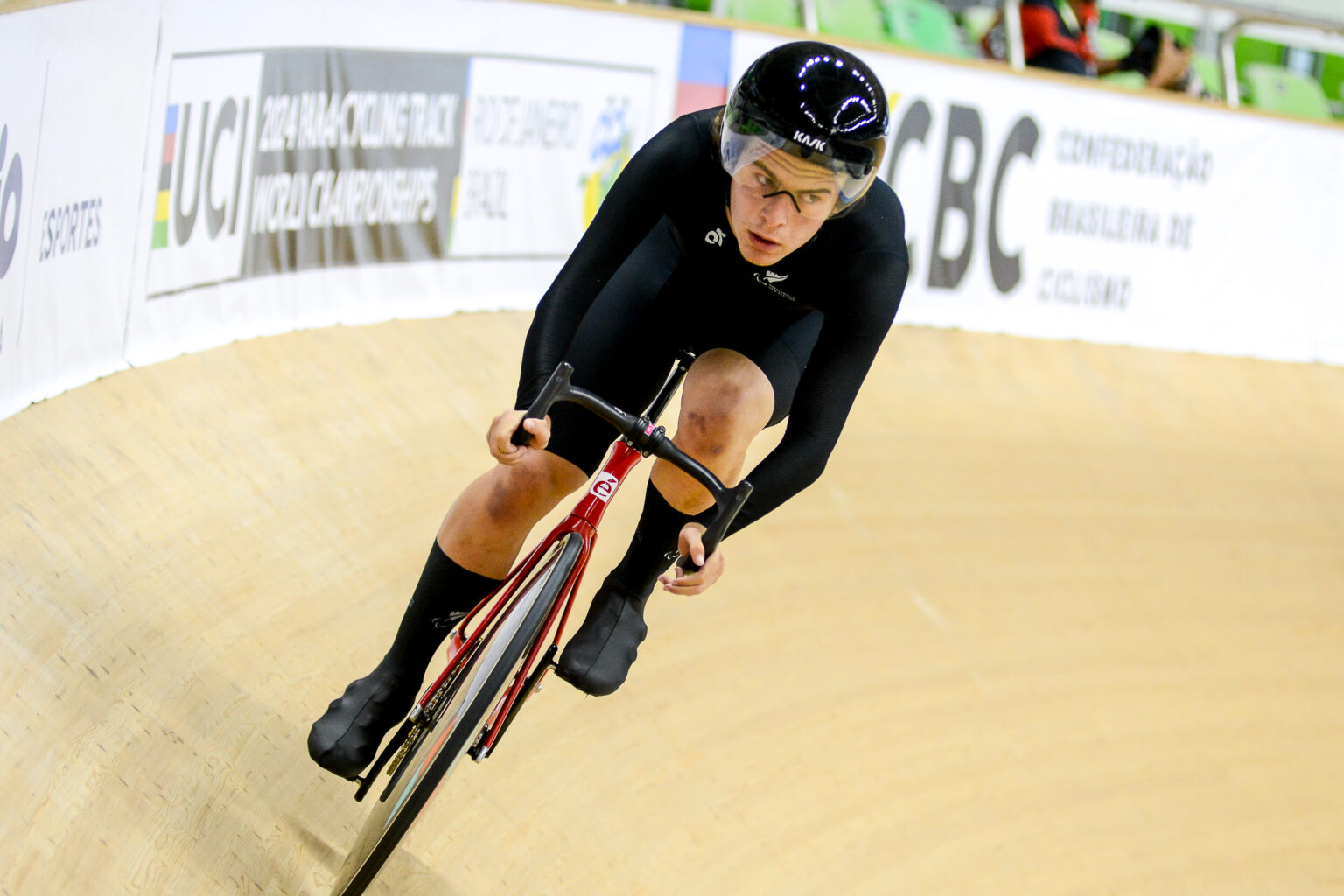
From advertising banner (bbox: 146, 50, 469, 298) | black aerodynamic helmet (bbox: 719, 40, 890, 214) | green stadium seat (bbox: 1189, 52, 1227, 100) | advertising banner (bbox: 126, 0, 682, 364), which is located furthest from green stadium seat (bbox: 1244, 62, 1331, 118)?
black aerodynamic helmet (bbox: 719, 40, 890, 214)


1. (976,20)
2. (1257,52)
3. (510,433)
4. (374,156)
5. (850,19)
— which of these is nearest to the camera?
(510,433)

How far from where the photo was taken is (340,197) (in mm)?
4961

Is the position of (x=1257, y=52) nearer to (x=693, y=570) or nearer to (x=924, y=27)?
(x=924, y=27)

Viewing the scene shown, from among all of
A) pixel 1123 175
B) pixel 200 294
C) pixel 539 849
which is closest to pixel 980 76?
pixel 1123 175

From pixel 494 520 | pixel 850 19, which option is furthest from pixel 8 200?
pixel 850 19

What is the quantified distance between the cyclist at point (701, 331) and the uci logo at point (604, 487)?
0.11m

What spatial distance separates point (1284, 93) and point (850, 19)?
10.8 feet

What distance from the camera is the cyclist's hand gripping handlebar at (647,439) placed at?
6.72 feet

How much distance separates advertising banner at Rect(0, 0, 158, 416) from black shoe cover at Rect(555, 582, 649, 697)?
174 cm

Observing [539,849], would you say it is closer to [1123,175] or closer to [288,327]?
[288,327]

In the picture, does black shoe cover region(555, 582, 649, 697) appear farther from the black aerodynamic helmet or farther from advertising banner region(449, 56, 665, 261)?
advertising banner region(449, 56, 665, 261)

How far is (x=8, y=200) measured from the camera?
312 centimetres

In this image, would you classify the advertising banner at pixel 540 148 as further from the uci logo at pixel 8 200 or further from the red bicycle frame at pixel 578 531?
the red bicycle frame at pixel 578 531

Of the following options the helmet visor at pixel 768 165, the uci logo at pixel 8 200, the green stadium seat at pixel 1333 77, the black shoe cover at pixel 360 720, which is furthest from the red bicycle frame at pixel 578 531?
the green stadium seat at pixel 1333 77
